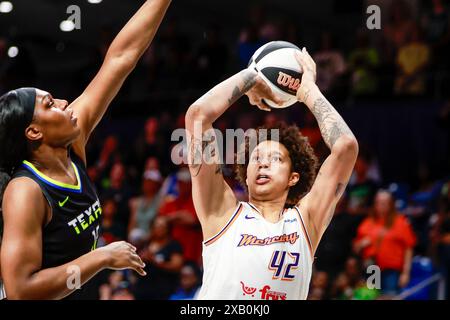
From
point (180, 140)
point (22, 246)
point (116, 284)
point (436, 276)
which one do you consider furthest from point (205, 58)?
point (22, 246)

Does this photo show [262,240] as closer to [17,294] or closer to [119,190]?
[17,294]

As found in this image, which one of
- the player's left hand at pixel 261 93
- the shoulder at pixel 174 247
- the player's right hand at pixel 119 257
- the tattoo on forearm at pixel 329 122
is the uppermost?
the player's left hand at pixel 261 93

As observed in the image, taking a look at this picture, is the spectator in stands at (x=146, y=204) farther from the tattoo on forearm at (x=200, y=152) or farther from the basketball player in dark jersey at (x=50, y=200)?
the tattoo on forearm at (x=200, y=152)

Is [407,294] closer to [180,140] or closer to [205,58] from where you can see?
[180,140]

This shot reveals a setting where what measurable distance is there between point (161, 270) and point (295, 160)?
4124mm

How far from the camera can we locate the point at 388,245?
25.3 feet

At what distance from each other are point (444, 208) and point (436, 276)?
0.76m

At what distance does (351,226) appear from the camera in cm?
811

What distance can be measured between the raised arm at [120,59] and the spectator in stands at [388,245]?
416cm

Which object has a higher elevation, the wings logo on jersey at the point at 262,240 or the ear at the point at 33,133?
the ear at the point at 33,133

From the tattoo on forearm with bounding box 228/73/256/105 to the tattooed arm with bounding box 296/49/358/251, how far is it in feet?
1.04

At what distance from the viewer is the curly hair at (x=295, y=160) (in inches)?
165

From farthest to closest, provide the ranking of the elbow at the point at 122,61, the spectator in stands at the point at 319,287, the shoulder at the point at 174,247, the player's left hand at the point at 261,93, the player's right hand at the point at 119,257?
the shoulder at the point at 174,247
the spectator in stands at the point at 319,287
the elbow at the point at 122,61
the player's left hand at the point at 261,93
the player's right hand at the point at 119,257

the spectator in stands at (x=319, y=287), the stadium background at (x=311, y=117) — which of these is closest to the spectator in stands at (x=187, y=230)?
the stadium background at (x=311, y=117)
